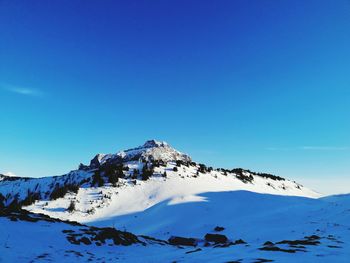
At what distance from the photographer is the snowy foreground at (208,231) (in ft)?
43.5

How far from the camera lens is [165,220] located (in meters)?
43.7

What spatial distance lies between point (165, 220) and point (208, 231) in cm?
857

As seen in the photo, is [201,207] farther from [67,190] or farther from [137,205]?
[67,190]

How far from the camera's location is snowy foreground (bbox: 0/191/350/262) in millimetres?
13269

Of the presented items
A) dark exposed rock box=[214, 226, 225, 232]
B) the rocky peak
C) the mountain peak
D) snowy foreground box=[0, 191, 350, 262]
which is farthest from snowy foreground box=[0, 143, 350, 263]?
the rocky peak

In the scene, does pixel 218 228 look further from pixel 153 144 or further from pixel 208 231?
pixel 153 144

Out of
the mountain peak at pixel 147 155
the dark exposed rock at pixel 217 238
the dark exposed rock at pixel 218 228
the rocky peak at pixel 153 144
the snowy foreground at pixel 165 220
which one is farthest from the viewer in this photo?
the rocky peak at pixel 153 144

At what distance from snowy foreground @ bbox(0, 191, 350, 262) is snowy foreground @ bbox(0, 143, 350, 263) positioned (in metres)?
0.05

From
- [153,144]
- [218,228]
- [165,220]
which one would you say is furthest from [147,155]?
[218,228]

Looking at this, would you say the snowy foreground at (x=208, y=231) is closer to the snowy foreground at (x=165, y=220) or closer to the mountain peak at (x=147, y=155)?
the snowy foreground at (x=165, y=220)

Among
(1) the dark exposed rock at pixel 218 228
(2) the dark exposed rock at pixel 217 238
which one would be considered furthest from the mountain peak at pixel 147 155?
(2) the dark exposed rock at pixel 217 238

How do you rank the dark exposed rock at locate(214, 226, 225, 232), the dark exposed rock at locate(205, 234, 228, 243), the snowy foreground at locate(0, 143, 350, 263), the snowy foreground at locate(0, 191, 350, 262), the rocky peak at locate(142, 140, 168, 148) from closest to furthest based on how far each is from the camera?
the snowy foreground at locate(0, 191, 350, 262) → the snowy foreground at locate(0, 143, 350, 263) → the dark exposed rock at locate(205, 234, 228, 243) → the dark exposed rock at locate(214, 226, 225, 232) → the rocky peak at locate(142, 140, 168, 148)

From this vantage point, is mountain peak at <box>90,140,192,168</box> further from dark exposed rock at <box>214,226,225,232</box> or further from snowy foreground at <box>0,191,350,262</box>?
dark exposed rock at <box>214,226,225,232</box>

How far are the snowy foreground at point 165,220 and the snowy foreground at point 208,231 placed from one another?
0.05 metres
